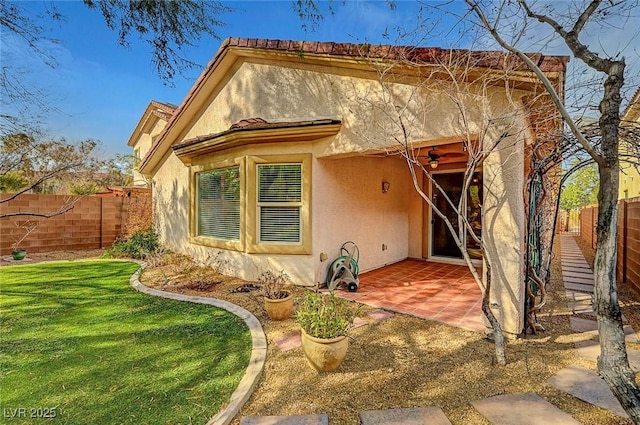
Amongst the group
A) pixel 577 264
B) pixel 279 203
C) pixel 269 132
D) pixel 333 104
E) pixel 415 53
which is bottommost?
pixel 577 264

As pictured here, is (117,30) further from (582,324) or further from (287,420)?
(582,324)

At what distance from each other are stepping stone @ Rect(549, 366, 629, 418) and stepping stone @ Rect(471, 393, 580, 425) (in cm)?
45

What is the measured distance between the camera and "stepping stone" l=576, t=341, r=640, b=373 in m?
4.00

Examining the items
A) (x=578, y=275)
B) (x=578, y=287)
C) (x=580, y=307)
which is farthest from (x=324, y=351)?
(x=578, y=275)

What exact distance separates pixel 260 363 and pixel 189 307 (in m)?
3.07

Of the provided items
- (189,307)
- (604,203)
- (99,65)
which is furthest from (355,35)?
(99,65)

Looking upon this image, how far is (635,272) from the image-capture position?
7164 millimetres

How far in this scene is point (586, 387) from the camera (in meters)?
3.46

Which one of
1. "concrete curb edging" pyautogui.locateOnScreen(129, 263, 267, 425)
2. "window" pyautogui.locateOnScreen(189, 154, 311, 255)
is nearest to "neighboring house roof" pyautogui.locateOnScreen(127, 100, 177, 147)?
"window" pyautogui.locateOnScreen(189, 154, 311, 255)

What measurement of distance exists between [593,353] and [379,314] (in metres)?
3.15

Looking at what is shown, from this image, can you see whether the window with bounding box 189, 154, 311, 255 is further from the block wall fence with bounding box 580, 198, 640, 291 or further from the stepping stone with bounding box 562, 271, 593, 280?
the stepping stone with bounding box 562, 271, 593, 280

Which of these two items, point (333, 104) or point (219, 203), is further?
point (219, 203)

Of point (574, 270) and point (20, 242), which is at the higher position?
point (20, 242)

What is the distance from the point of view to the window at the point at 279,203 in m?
7.91
